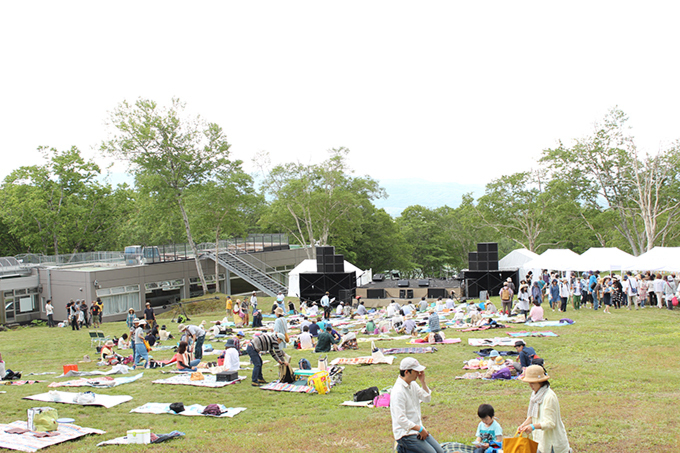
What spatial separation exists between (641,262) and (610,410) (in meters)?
18.1

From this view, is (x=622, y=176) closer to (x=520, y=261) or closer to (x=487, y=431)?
(x=520, y=261)

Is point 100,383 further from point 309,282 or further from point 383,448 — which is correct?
point 309,282

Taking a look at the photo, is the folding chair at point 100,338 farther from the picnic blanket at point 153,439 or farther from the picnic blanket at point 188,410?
the picnic blanket at point 153,439

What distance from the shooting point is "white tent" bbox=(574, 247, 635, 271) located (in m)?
23.8

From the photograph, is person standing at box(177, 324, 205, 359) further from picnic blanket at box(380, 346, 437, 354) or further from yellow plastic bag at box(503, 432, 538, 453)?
yellow plastic bag at box(503, 432, 538, 453)

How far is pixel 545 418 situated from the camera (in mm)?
4699

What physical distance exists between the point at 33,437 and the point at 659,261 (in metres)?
24.0

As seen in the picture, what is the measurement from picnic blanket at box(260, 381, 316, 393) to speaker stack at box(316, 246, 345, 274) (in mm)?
19236

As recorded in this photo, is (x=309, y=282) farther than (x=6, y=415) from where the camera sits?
Yes

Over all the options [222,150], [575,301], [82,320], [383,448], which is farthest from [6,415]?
[222,150]

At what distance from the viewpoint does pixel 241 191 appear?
3675cm

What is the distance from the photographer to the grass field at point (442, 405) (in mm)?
6926

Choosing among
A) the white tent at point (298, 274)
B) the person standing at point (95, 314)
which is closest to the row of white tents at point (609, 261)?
the white tent at point (298, 274)

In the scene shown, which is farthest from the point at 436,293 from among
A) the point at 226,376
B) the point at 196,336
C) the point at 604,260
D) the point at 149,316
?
the point at 226,376
